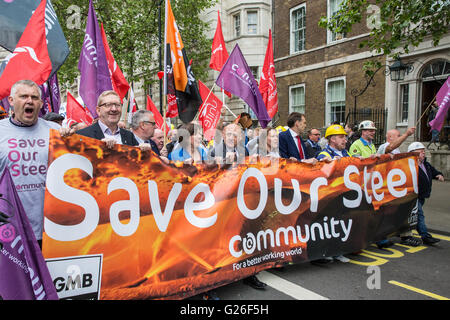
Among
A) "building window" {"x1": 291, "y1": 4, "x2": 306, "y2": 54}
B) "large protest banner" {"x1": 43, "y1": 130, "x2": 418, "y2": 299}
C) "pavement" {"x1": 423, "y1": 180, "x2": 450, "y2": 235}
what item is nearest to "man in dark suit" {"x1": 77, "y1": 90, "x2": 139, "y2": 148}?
"large protest banner" {"x1": 43, "y1": 130, "x2": 418, "y2": 299}

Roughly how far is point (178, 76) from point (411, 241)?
4548 millimetres

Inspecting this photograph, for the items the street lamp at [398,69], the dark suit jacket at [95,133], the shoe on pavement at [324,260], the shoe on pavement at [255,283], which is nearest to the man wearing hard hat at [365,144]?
the shoe on pavement at [324,260]

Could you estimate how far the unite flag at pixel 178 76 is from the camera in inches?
225

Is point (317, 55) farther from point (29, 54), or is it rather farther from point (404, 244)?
point (29, 54)

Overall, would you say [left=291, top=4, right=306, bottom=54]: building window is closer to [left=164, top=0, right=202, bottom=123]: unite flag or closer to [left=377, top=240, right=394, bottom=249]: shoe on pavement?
[left=164, top=0, right=202, bottom=123]: unite flag

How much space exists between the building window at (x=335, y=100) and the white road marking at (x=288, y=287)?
1375 centimetres

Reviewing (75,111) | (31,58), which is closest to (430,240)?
(31,58)

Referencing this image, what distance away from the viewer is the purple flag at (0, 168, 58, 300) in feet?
7.65

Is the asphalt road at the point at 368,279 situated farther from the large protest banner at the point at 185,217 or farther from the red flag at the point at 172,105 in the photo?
the red flag at the point at 172,105

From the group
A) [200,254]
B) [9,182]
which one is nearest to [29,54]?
[9,182]

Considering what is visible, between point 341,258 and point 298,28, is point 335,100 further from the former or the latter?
point 341,258

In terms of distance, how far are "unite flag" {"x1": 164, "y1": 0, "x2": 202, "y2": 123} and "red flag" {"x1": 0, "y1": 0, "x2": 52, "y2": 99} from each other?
6.46 feet

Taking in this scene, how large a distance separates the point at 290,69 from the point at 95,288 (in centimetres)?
1842

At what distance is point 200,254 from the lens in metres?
3.37
